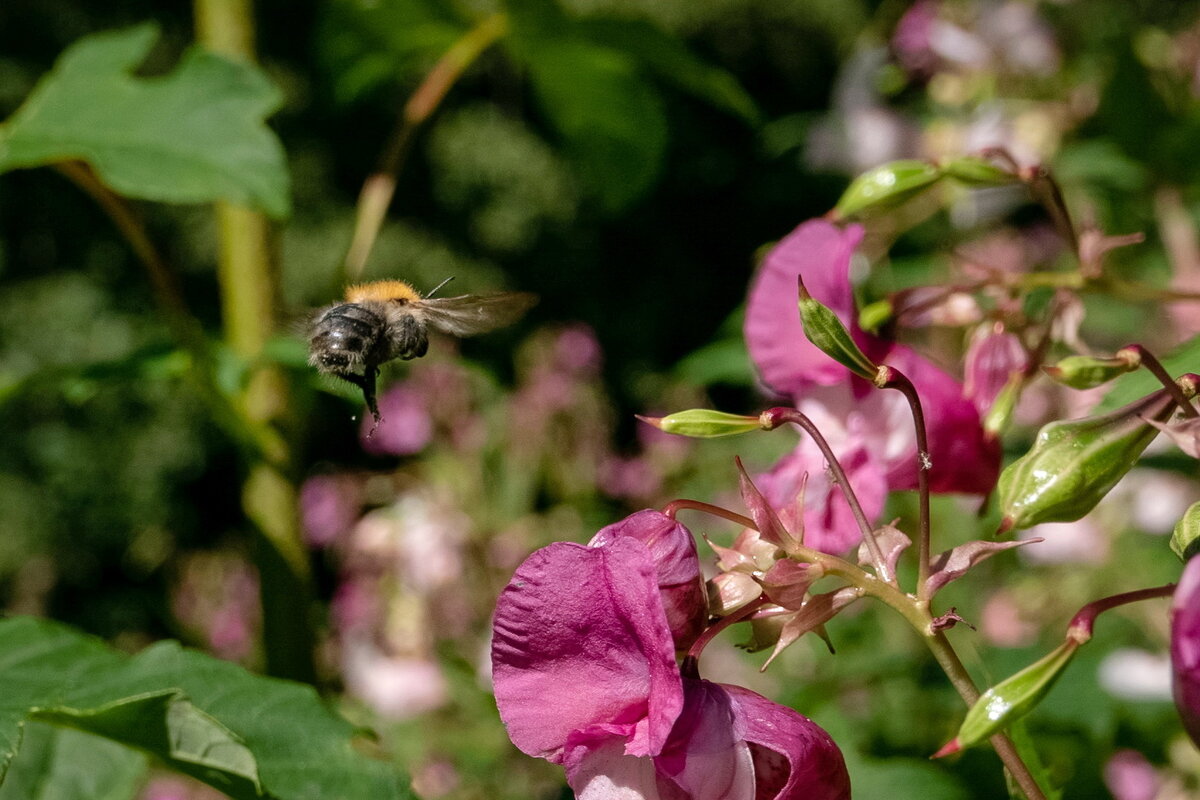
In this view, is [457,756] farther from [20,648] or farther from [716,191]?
[716,191]

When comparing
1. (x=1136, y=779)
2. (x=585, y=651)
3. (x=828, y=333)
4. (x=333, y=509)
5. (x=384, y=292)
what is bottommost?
(x=333, y=509)

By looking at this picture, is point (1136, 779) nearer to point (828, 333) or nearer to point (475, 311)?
point (475, 311)

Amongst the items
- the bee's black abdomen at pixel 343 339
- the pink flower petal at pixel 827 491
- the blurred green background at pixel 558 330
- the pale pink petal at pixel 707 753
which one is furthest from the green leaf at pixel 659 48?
the pale pink petal at pixel 707 753

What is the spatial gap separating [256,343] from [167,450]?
3324mm

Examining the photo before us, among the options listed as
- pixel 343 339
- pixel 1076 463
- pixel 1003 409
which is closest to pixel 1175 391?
pixel 1076 463

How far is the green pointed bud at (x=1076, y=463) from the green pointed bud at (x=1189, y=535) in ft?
0.09

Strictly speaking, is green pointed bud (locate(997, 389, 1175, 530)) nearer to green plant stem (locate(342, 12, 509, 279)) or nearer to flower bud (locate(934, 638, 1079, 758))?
flower bud (locate(934, 638, 1079, 758))

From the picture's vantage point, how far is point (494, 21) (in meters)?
1.22

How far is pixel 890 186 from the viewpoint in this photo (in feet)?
2.03

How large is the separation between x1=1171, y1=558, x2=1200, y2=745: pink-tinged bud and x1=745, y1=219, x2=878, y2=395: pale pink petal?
27cm

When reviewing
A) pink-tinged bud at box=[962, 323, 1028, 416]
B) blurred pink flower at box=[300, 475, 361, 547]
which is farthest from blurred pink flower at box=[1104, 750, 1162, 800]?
blurred pink flower at box=[300, 475, 361, 547]

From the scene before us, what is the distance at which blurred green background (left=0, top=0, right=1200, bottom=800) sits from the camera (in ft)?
3.87

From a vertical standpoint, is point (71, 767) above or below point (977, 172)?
below

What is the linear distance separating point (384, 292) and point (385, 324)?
0.06m
